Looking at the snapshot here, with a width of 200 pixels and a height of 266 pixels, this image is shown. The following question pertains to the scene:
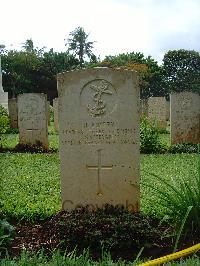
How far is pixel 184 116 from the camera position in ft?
46.1

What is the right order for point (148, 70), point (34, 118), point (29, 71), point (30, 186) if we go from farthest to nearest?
point (148, 70), point (29, 71), point (34, 118), point (30, 186)

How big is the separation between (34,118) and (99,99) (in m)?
8.65

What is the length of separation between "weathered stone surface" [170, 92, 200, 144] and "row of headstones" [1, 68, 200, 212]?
872 cm

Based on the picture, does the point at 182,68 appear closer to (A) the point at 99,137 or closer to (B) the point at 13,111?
(B) the point at 13,111

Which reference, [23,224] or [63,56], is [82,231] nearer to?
[23,224]

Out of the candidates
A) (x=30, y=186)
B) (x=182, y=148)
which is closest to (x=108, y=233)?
(x=30, y=186)

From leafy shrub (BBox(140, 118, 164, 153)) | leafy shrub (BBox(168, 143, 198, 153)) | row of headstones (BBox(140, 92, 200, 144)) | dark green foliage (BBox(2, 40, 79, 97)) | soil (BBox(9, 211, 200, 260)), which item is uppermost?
dark green foliage (BBox(2, 40, 79, 97))

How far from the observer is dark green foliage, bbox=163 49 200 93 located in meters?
68.1

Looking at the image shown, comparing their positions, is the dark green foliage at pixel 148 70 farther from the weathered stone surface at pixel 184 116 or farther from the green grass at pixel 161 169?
the green grass at pixel 161 169

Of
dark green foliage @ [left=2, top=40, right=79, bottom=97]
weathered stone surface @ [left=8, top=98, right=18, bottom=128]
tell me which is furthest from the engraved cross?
dark green foliage @ [left=2, top=40, right=79, bottom=97]

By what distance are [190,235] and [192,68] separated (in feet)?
220

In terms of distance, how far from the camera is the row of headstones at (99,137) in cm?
545

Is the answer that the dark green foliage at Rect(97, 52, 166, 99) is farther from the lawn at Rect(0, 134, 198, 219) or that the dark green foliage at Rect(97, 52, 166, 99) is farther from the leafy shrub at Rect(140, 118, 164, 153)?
the lawn at Rect(0, 134, 198, 219)

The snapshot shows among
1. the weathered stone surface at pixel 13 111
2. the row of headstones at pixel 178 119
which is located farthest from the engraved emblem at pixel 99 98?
the weathered stone surface at pixel 13 111
